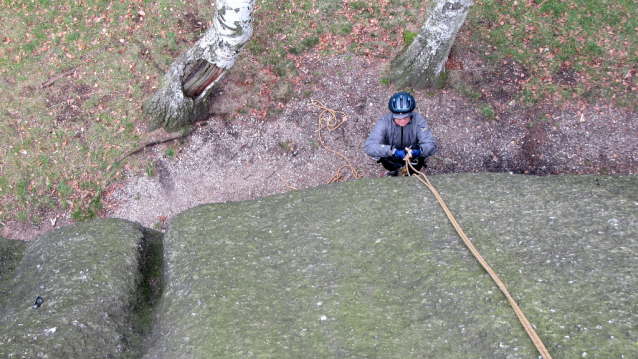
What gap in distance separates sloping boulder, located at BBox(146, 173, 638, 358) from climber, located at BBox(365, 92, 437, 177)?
1037 mm

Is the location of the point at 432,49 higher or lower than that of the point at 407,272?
higher

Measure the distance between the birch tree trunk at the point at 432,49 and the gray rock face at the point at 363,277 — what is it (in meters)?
3.27

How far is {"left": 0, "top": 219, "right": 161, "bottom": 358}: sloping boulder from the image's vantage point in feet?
9.51

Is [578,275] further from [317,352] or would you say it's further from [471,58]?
[471,58]

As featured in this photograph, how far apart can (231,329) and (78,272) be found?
1569 millimetres

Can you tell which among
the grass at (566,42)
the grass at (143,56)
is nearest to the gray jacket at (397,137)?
the grass at (143,56)

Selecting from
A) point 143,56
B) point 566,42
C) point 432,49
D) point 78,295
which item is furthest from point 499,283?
point 143,56

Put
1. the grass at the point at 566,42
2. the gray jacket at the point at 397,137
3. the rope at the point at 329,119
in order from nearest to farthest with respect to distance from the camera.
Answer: the gray jacket at the point at 397,137 → the grass at the point at 566,42 → the rope at the point at 329,119

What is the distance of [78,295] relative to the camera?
10.5ft

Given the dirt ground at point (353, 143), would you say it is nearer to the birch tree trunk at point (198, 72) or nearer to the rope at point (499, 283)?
the birch tree trunk at point (198, 72)

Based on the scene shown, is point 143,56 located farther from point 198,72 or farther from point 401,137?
point 401,137

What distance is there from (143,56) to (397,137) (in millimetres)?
5495

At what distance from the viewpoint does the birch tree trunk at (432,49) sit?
6.06 m

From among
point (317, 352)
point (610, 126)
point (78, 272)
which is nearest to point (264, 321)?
point (317, 352)
